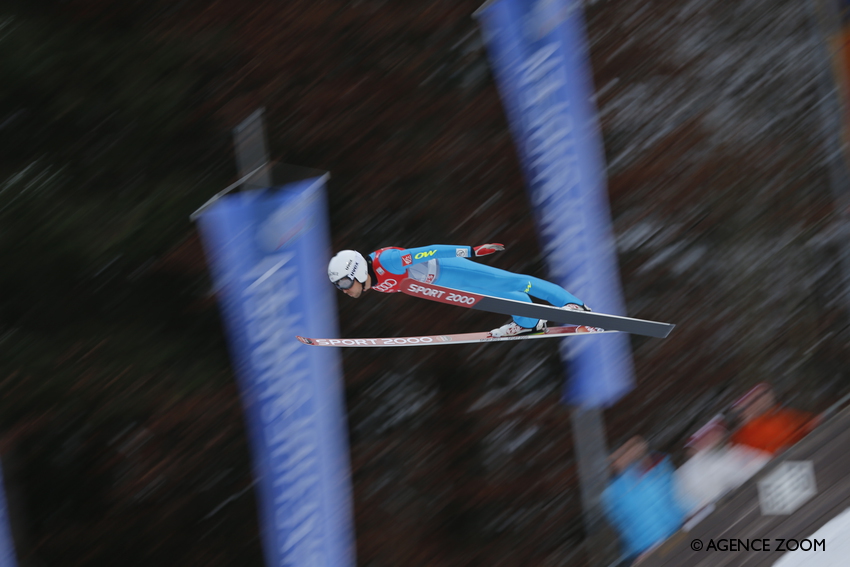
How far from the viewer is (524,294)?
3.75 metres

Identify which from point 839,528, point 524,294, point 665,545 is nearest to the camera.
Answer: point 839,528

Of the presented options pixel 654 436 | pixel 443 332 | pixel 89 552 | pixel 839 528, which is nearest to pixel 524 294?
pixel 443 332

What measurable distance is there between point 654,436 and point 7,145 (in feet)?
15.5

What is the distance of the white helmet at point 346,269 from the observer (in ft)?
11.0

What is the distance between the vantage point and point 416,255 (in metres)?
3.39

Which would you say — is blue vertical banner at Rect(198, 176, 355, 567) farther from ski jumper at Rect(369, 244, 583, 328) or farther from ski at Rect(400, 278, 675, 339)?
ski at Rect(400, 278, 675, 339)

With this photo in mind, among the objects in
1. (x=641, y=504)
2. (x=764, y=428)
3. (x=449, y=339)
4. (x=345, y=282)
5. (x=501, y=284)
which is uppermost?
(x=345, y=282)

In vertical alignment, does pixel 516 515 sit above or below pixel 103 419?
below

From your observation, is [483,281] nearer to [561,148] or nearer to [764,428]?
[561,148]

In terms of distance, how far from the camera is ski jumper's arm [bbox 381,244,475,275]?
3.31 metres

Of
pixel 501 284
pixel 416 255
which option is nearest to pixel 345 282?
pixel 416 255

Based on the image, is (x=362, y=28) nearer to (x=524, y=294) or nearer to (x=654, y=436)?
(x=524, y=294)

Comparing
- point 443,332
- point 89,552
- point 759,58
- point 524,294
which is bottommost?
point 89,552

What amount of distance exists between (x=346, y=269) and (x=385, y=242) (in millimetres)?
1610
